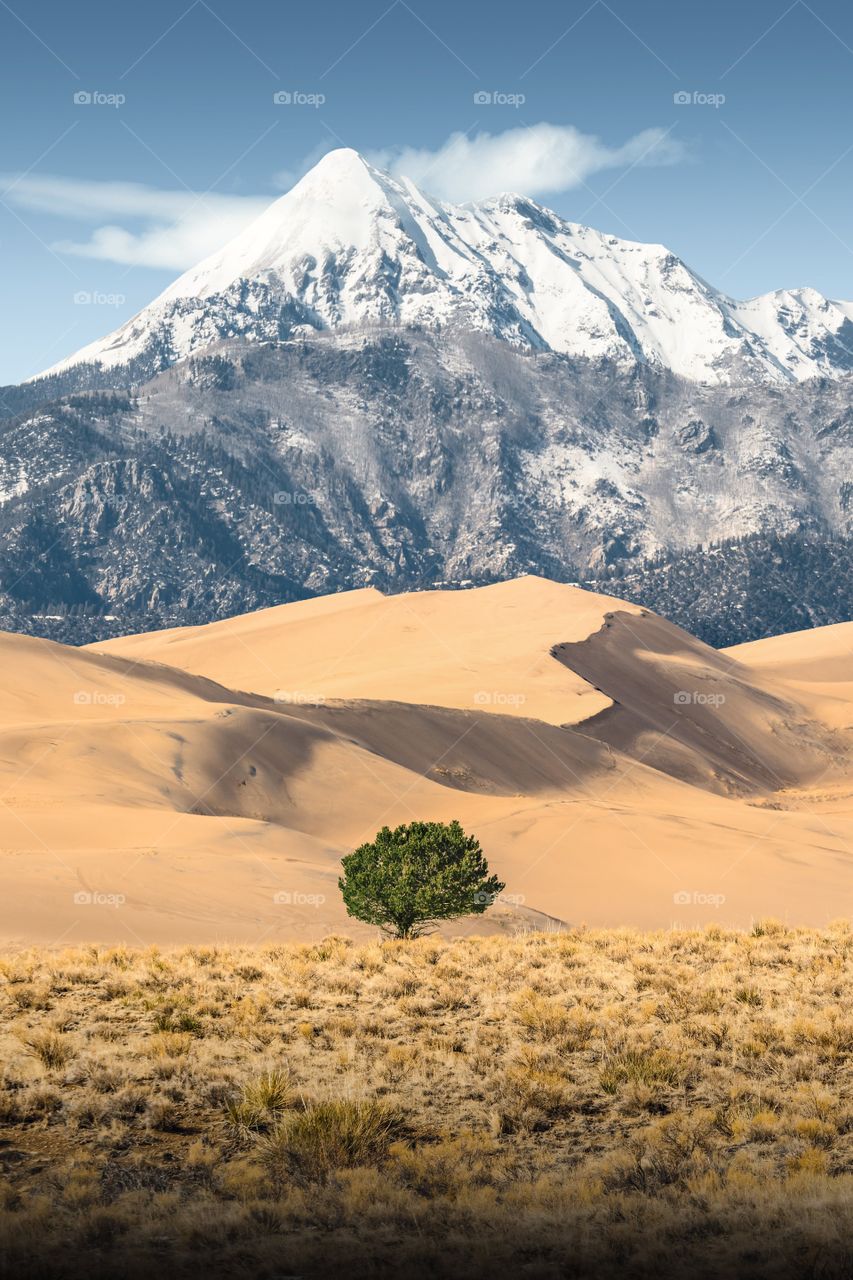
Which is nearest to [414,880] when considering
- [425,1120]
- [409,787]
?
[425,1120]

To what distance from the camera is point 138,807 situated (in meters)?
41.5

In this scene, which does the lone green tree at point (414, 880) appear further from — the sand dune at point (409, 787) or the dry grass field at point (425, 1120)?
the dry grass field at point (425, 1120)

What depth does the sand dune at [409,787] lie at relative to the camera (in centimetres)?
3212

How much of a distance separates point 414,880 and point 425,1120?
16.7m

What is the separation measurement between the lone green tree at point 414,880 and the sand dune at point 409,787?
1.83 m

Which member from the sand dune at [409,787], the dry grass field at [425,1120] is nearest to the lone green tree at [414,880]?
the sand dune at [409,787]

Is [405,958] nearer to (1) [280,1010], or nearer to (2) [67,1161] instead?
(1) [280,1010]

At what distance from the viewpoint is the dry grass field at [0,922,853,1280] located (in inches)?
359

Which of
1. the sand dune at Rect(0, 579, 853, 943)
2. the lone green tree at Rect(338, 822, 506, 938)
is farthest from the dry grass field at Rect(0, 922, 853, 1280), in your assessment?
the sand dune at Rect(0, 579, 853, 943)

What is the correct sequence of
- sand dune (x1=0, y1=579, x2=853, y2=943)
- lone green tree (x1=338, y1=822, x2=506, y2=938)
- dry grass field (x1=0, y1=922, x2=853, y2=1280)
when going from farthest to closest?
1. sand dune (x1=0, y1=579, x2=853, y2=943)
2. lone green tree (x1=338, y1=822, x2=506, y2=938)
3. dry grass field (x1=0, y1=922, x2=853, y2=1280)

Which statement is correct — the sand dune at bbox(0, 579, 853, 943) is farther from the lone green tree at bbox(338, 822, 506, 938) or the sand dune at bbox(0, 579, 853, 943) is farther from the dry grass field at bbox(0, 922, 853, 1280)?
the dry grass field at bbox(0, 922, 853, 1280)

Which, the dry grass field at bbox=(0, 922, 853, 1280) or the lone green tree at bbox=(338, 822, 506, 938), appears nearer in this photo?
the dry grass field at bbox=(0, 922, 853, 1280)

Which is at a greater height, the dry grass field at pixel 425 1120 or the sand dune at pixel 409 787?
the sand dune at pixel 409 787

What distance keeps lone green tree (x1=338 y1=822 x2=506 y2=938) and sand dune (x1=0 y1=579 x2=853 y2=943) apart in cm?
183
